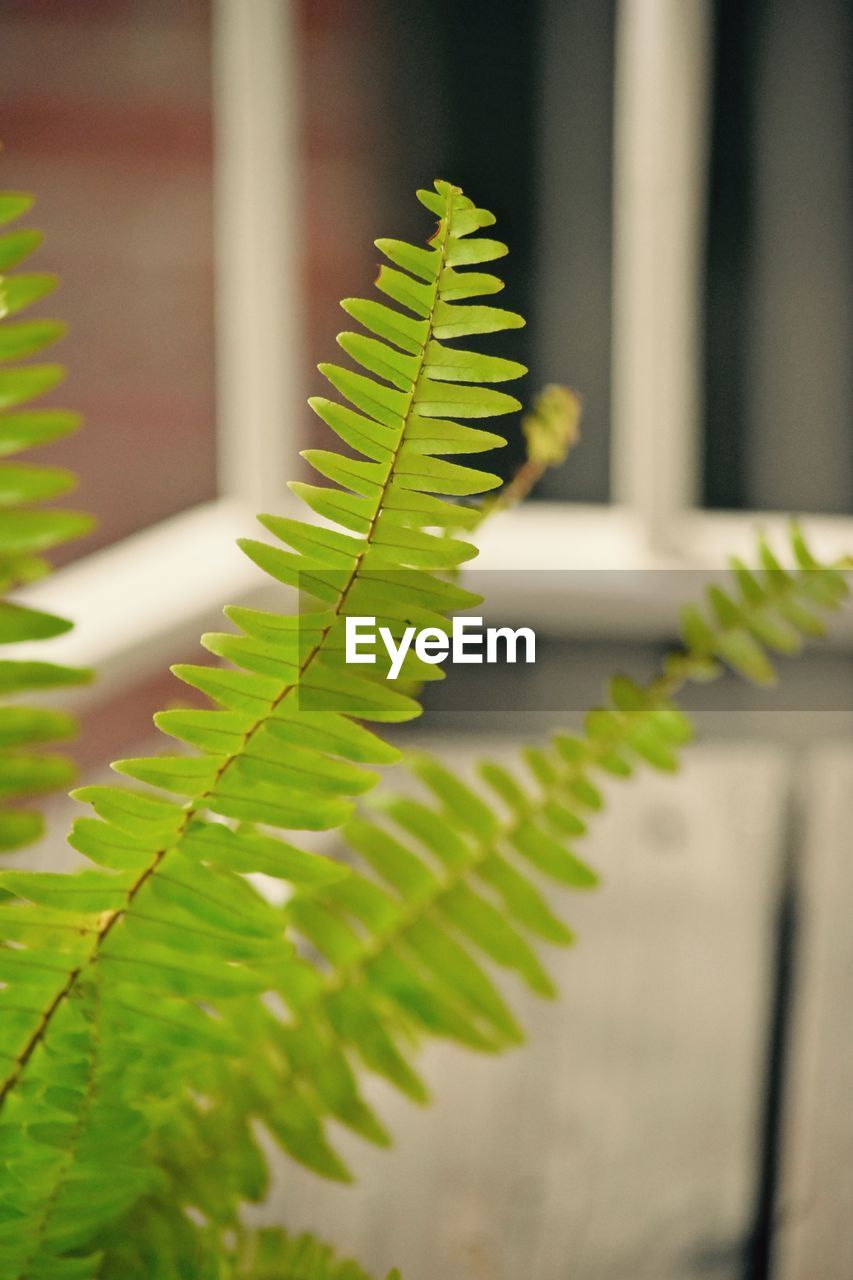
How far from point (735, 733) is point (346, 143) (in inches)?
30.4

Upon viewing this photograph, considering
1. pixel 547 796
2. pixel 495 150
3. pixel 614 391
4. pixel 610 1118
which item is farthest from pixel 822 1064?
pixel 495 150

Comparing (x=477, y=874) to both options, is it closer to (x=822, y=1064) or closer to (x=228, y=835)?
(x=228, y=835)

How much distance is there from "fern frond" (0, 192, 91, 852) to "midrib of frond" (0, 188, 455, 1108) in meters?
0.08

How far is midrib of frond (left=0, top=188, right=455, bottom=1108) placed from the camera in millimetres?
278

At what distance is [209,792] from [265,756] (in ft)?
0.05

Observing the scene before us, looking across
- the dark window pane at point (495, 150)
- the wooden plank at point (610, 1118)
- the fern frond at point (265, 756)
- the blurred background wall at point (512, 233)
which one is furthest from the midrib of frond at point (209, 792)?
the dark window pane at point (495, 150)

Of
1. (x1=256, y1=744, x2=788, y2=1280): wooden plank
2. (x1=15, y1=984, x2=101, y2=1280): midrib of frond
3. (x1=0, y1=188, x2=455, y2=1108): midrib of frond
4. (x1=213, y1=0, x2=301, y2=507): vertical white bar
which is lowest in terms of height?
(x1=256, y1=744, x2=788, y2=1280): wooden plank

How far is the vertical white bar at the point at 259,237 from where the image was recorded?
4.17 feet

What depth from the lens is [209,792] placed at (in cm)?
29

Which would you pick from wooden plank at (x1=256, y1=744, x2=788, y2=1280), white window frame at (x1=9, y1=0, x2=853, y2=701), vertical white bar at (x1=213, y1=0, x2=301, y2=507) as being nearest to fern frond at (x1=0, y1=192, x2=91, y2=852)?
wooden plank at (x1=256, y1=744, x2=788, y2=1280)

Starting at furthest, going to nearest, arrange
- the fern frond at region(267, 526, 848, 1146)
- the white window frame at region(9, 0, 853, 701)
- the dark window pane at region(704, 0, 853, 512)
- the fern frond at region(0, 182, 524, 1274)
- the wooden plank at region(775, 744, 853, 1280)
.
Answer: the dark window pane at region(704, 0, 853, 512) → the white window frame at region(9, 0, 853, 701) → the wooden plank at region(775, 744, 853, 1280) → the fern frond at region(267, 526, 848, 1146) → the fern frond at region(0, 182, 524, 1274)

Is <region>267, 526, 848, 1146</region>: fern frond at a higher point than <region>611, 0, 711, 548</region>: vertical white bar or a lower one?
lower

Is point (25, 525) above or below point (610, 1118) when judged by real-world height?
above

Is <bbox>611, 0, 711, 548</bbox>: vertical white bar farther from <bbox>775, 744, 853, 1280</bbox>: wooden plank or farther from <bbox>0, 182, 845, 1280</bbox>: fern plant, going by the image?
<bbox>0, 182, 845, 1280</bbox>: fern plant
